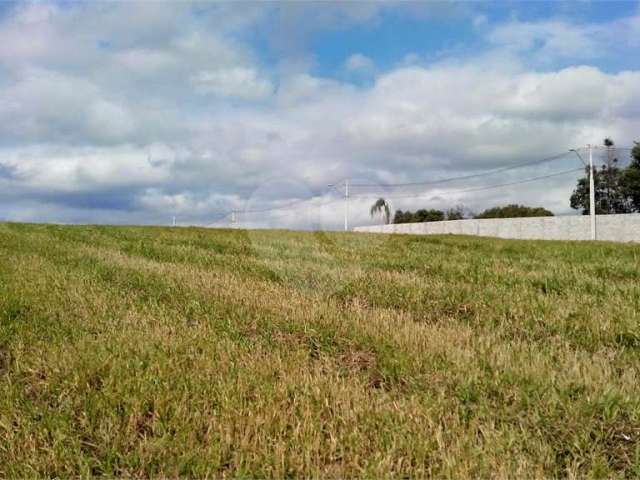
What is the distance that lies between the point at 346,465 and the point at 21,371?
3.53 meters

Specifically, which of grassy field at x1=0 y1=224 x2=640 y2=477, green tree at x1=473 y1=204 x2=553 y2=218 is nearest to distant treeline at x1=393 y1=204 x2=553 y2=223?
green tree at x1=473 y1=204 x2=553 y2=218

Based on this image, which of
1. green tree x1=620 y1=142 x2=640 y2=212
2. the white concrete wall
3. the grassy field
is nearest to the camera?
the grassy field

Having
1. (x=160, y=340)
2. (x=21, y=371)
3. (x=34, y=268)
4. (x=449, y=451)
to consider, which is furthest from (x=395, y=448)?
(x=34, y=268)

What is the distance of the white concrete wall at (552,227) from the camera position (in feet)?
185

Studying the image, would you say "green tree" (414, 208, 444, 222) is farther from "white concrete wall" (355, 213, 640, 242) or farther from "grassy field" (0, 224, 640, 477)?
"grassy field" (0, 224, 640, 477)

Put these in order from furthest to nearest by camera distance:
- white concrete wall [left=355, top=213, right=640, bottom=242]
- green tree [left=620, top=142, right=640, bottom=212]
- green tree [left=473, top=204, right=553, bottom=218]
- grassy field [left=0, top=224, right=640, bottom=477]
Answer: green tree [left=473, top=204, right=553, bottom=218]
green tree [left=620, top=142, right=640, bottom=212]
white concrete wall [left=355, top=213, right=640, bottom=242]
grassy field [left=0, top=224, right=640, bottom=477]

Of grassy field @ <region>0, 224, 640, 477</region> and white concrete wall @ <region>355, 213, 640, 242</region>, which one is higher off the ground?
white concrete wall @ <region>355, 213, 640, 242</region>

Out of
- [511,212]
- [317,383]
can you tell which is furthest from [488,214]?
[317,383]

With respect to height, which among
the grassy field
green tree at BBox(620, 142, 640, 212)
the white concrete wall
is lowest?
the grassy field

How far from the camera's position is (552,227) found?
64250 millimetres

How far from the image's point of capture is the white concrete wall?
185 feet

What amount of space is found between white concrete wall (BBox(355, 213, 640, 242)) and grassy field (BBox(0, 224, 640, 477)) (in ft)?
176

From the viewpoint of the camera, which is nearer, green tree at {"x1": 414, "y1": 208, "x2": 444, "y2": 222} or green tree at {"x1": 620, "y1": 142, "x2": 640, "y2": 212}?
green tree at {"x1": 620, "y1": 142, "x2": 640, "y2": 212}

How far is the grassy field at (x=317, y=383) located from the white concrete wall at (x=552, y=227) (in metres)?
53.5
